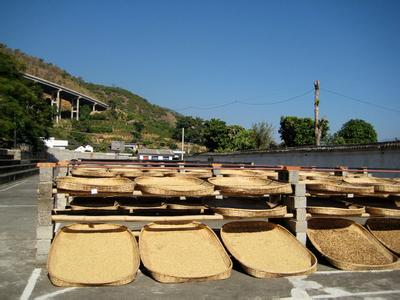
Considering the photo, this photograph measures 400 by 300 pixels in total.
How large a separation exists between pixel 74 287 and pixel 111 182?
1.96 metres

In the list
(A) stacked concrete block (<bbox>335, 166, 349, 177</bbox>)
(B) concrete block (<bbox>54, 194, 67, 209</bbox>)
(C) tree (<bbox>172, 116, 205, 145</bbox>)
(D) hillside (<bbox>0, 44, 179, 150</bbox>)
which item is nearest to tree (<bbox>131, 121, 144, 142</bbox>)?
(D) hillside (<bbox>0, 44, 179, 150</bbox>)

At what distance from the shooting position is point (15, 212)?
10.6 m

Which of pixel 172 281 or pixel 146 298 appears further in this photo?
pixel 172 281

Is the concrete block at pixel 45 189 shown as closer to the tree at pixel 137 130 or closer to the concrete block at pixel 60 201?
the concrete block at pixel 60 201

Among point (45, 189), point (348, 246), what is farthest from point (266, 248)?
point (45, 189)

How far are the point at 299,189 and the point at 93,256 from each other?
3.18 meters

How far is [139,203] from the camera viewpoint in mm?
6801

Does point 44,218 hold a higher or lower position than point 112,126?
lower

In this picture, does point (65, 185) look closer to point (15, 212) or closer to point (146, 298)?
point (146, 298)

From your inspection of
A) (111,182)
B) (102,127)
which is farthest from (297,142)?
(102,127)

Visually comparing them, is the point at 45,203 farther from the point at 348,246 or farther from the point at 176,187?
the point at 348,246

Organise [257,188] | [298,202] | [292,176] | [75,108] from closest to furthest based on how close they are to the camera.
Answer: [257,188] < [298,202] < [292,176] < [75,108]

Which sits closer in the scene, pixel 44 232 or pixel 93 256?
pixel 93 256

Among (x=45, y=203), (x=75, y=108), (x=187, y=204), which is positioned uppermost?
(x=75, y=108)
